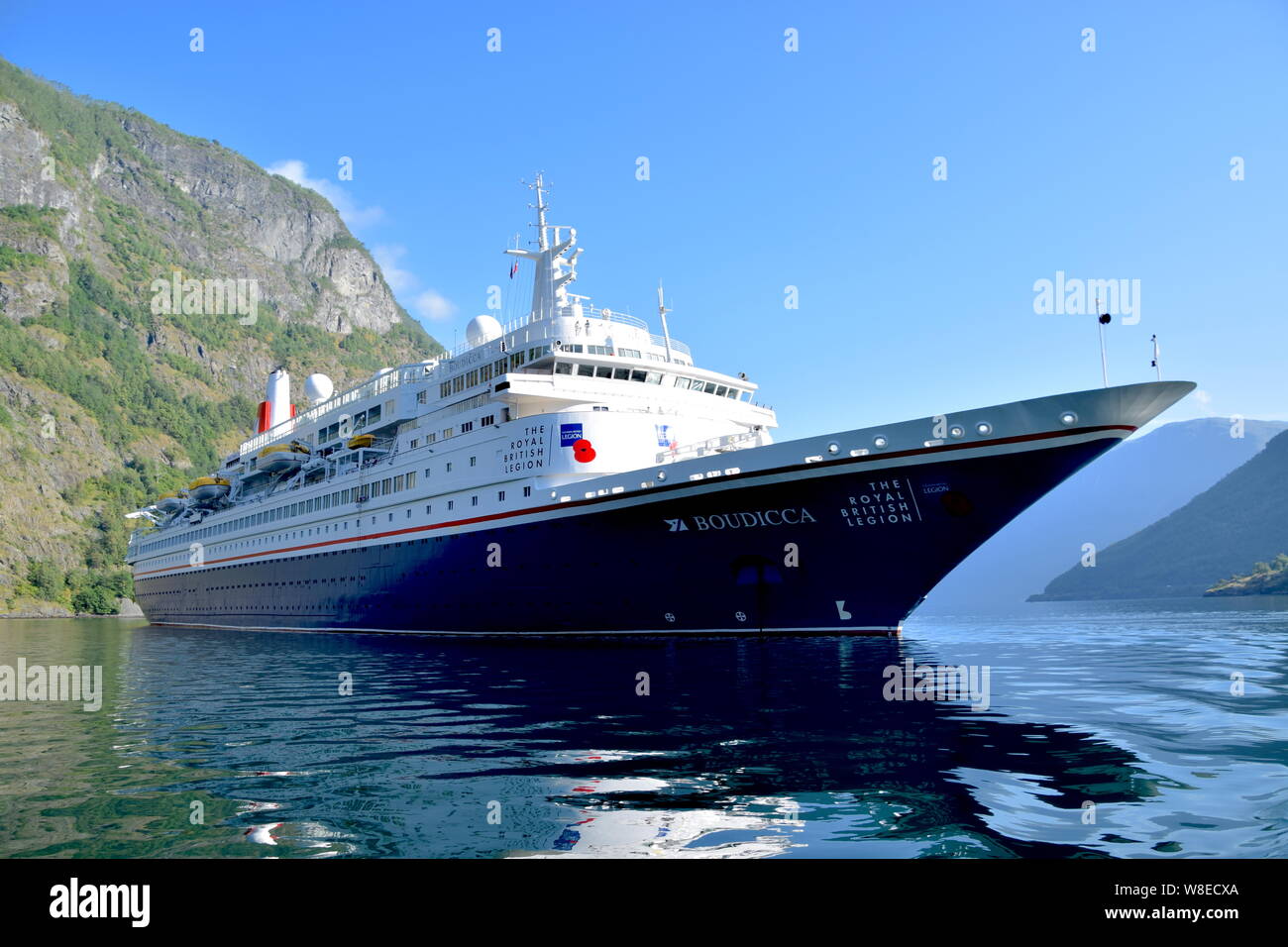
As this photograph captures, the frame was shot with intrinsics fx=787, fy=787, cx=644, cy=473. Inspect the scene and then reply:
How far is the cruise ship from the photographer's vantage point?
64.5 ft

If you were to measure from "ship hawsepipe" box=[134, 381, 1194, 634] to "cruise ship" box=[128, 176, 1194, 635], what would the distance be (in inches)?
2.0

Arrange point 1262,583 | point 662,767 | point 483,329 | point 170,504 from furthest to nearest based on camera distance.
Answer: point 1262,583 < point 170,504 < point 483,329 < point 662,767

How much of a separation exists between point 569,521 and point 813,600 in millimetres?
7663

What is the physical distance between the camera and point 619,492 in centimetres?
2302

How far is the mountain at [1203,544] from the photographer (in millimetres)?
147750

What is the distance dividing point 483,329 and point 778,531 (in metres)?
19.8

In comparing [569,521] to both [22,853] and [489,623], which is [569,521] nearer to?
[489,623]

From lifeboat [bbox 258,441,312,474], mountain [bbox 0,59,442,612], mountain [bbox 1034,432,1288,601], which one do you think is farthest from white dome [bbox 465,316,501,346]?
mountain [bbox 1034,432,1288,601]

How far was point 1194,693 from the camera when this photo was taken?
494 inches

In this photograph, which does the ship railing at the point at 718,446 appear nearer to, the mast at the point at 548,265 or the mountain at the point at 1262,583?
the mast at the point at 548,265

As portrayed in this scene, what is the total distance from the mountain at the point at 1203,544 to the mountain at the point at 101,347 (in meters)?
166

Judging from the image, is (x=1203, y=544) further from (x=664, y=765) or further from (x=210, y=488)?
(x=664, y=765)

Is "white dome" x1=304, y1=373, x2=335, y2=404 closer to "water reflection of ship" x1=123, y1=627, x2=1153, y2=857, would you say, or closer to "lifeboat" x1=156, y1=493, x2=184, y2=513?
"lifeboat" x1=156, y1=493, x2=184, y2=513
